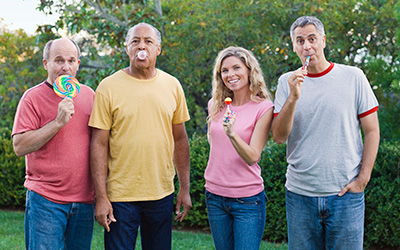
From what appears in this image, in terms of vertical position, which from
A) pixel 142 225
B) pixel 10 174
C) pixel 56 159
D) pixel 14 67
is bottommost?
pixel 10 174

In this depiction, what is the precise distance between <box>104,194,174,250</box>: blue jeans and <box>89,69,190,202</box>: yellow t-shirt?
Answer: 66mm

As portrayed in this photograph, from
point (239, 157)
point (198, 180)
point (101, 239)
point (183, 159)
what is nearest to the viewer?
point (239, 157)

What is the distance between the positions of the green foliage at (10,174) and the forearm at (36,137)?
4926 mm

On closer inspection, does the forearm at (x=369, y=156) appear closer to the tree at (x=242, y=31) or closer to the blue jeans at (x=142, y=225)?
the blue jeans at (x=142, y=225)

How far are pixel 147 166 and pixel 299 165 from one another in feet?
3.30

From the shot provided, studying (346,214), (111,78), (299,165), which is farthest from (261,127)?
(111,78)

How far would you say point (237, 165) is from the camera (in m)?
2.95

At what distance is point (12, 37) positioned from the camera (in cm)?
928

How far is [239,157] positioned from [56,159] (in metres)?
1.19

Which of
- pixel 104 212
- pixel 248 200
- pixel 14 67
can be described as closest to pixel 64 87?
pixel 104 212

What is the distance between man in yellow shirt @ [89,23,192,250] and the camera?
114 inches

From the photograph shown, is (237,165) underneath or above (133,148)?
underneath

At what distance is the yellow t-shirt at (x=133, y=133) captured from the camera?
2.90 metres

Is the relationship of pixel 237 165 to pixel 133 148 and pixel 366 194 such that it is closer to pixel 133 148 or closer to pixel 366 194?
pixel 133 148
